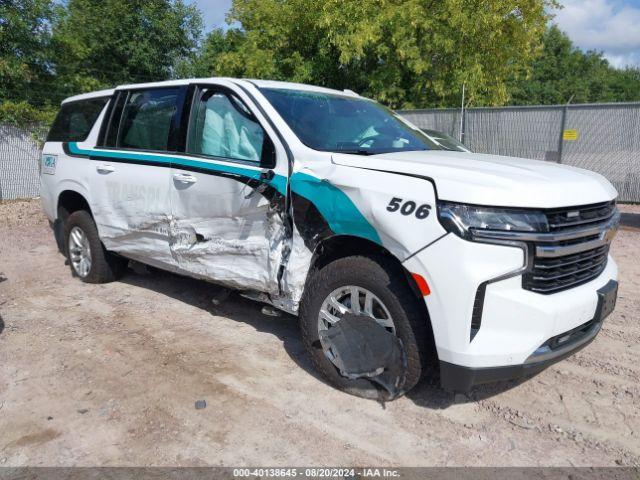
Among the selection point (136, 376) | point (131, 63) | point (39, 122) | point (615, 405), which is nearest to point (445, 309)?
point (615, 405)

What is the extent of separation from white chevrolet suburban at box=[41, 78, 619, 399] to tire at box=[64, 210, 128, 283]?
56 cm

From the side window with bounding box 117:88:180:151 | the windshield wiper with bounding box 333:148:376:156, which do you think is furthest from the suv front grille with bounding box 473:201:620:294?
the side window with bounding box 117:88:180:151

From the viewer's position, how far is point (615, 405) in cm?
330

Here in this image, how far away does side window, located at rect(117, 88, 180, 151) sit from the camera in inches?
177

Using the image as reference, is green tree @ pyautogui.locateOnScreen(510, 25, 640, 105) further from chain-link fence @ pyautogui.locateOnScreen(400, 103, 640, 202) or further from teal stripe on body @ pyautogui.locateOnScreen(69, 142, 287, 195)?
teal stripe on body @ pyautogui.locateOnScreen(69, 142, 287, 195)

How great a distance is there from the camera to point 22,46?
1419 cm

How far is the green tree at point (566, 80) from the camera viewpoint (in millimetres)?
40125

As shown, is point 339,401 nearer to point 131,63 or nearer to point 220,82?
point 220,82

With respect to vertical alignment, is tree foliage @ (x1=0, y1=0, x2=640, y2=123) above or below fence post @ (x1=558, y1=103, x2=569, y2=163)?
above

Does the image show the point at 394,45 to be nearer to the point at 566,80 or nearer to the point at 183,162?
the point at 183,162

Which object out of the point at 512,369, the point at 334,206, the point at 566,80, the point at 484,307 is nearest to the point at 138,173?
the point at 334,206

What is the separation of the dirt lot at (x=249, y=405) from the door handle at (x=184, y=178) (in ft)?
4.06

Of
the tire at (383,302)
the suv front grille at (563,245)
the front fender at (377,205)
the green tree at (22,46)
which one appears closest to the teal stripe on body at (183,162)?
the front fender at (377,205)

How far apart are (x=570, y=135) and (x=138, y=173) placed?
423 inches
